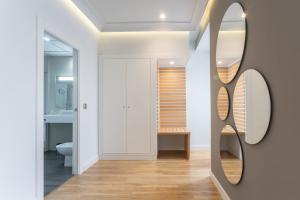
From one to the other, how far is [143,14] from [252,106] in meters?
2.75

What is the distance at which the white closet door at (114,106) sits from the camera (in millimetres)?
4480

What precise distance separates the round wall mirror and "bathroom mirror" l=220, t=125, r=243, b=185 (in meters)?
0.15

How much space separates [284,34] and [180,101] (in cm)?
415

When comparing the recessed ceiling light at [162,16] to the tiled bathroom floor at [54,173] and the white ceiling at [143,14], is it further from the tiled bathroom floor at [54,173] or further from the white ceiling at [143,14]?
the tiled bathroom floor at [54,173]

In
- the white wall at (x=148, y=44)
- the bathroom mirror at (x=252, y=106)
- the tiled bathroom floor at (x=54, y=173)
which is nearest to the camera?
the bathroom mirror at (x=252, y=106)

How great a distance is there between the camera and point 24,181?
2.16 m

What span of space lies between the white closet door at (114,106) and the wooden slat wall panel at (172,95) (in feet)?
3.99

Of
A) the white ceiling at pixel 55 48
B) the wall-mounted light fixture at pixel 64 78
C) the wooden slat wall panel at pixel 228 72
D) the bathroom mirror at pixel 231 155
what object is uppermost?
the white ceiling at pixel 55 48

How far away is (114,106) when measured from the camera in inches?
178

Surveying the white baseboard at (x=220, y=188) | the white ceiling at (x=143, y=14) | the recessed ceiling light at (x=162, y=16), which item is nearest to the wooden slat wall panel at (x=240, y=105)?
the white baseboard at (x=220, y=188)

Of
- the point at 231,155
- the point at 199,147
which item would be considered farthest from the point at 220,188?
the point at 199,147

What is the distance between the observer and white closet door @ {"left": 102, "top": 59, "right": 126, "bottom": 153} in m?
4.48

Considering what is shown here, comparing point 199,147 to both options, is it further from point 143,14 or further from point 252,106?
point 252,106

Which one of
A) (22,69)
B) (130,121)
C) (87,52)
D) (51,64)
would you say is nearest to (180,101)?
(130,121)
